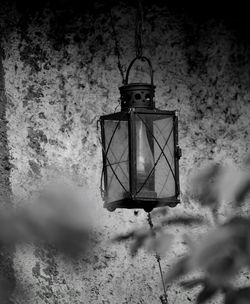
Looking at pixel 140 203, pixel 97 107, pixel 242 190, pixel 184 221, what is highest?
pixel 97 107

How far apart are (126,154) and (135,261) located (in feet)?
1.69

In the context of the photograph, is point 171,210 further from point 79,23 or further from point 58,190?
point 58,190

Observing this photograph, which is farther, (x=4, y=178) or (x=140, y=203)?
(x=4, y=178)

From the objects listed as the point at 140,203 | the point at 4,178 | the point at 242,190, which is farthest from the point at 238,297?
the point at 4,178

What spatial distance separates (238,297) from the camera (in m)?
1.49

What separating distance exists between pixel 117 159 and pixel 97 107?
0.48m

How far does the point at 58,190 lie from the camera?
1.28 metres

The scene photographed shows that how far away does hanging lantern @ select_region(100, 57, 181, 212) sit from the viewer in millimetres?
2180

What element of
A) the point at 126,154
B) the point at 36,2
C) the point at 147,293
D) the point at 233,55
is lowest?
the point at 147,293

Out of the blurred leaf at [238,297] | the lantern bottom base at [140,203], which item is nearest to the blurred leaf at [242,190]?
the blurred leaf at [238,297]

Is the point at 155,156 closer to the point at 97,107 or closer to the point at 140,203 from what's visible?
the point at 140,203

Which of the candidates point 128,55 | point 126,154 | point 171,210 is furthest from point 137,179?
point 128,55

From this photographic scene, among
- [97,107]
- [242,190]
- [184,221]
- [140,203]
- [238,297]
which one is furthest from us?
[97,107]

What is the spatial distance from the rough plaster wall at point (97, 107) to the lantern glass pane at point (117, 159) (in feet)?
1.03
